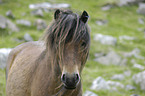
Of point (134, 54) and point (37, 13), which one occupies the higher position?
point (37, 13)

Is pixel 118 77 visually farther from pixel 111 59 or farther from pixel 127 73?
pixel 111 59

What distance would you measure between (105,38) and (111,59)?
3727 millimetres

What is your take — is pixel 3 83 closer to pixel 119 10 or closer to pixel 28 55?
pixel 28 55

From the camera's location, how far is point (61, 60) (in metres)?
3.17

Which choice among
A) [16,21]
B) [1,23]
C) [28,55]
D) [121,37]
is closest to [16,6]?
[16,21]

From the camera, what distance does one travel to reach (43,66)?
3.62m

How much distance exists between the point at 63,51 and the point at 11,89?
1941 millimetres

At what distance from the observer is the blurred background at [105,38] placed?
26.8 ft

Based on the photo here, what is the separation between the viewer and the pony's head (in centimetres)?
296

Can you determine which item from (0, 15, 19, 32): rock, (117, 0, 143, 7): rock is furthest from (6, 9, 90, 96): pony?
(117, 0, 143, 7): rock

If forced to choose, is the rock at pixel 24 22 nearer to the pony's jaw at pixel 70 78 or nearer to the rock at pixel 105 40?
the rock at pixel 105 40

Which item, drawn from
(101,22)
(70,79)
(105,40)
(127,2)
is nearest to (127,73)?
(105,40)

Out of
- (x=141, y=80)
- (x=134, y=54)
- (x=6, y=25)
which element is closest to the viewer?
(x=141, y=80)

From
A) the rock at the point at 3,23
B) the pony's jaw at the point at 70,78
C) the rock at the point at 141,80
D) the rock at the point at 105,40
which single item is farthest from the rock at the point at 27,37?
the pony's jaw at the point at 70,78
